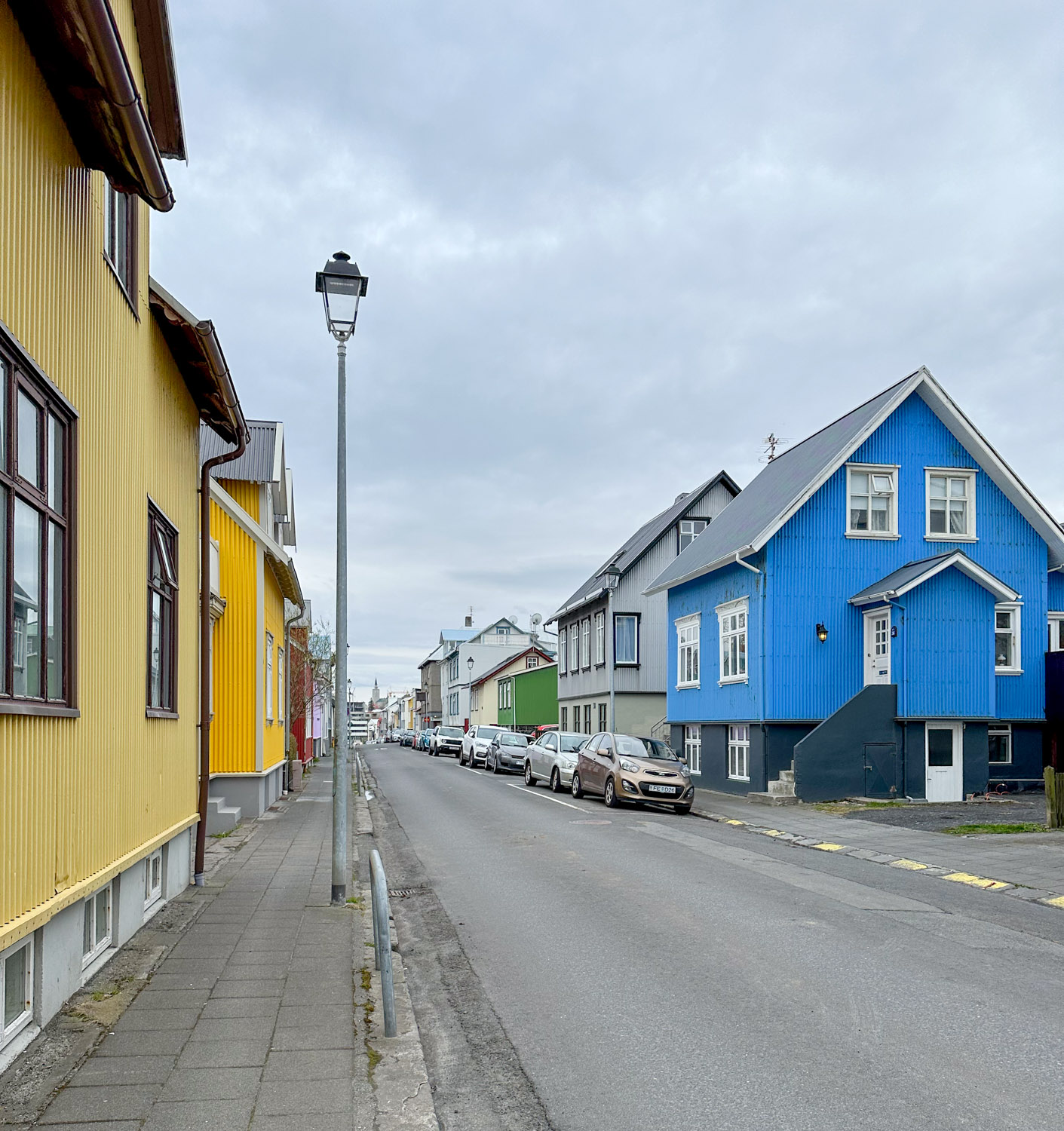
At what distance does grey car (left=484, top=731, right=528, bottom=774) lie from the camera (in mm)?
38062

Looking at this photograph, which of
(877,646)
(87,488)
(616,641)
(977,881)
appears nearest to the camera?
(87,488)

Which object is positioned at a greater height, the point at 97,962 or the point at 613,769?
the point at 97,962

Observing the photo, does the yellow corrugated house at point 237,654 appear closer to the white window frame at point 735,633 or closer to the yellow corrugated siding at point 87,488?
the yellow corrugated siding at point 87,488

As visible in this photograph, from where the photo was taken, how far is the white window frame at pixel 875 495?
2575 centimetres

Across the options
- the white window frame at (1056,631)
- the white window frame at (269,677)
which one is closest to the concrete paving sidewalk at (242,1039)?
the white window frame at (269,677)

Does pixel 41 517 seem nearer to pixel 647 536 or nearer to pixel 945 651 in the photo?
pixel 945 651

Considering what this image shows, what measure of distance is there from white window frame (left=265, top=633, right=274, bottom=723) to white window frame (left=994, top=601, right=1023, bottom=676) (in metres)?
15.6

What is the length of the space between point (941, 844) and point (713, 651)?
12466 millimetres

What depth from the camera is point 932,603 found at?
24.1 meters

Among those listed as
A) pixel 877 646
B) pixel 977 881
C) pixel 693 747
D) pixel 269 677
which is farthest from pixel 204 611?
pixel 693 747

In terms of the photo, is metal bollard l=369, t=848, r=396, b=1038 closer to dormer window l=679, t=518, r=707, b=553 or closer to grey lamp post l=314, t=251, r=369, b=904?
grey lamp post l=314, t=251, r=369, b=904

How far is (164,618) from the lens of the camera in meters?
10.7

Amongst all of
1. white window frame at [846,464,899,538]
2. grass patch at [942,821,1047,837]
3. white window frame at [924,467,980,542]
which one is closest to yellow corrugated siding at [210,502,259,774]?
grass patch at [942,821,1047,837]

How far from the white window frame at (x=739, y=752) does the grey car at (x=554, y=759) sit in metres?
3.52
